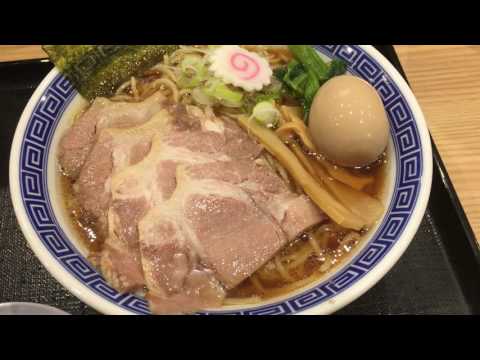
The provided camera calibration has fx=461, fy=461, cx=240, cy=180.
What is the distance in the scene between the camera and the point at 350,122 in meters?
1.68

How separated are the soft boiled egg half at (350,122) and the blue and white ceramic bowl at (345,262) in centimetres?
13

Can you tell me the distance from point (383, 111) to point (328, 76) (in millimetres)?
329

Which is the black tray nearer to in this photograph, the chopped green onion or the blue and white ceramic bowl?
the blue and white ceramic bowl

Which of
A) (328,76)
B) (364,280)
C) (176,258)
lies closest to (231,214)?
(176,258)

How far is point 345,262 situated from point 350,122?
503 millimetres

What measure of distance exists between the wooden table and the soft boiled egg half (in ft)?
1.61

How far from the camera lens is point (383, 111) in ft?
5.68

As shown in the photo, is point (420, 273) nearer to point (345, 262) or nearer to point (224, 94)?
point (345, 262)

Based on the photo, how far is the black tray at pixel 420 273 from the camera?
1.69 metres

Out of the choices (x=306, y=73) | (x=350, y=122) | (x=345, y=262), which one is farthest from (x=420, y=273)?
(x=306, y=73)

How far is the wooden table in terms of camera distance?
2.01 metres

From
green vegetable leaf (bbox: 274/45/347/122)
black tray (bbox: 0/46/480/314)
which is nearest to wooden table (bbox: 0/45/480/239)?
black tray (bbox: 0/46/480/314)

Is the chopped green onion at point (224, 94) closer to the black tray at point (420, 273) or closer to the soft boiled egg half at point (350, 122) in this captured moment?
the soft boiled egg half at point (350, 122)
